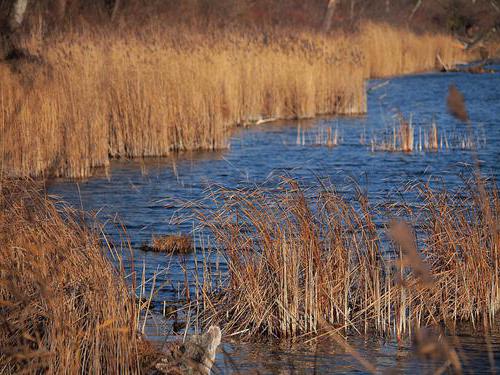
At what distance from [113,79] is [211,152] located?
1.90m

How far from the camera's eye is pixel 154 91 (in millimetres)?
13234

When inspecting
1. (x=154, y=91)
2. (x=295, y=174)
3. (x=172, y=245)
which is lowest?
(x=172, y=245)

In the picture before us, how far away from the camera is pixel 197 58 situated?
1500 cm

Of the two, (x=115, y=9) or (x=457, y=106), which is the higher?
(x=115, y=9)

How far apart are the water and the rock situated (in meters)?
0.24

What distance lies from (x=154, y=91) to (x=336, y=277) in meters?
8.09

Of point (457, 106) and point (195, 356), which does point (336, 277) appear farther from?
point (457, 106)

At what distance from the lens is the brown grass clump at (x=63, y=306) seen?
4.06 m

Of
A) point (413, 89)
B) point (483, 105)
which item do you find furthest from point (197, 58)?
point (413, 89)

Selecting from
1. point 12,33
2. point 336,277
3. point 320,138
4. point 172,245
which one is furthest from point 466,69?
point 336,277

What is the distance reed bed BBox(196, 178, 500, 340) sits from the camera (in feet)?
18.1

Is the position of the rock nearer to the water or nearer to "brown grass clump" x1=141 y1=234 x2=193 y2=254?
the water

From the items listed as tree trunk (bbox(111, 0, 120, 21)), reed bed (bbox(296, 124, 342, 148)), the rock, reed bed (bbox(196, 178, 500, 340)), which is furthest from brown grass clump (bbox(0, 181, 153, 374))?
tree trunk (bbox(111, 0, 120, 21))

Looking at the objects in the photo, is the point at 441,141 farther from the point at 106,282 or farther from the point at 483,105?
the point at 106,282
